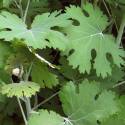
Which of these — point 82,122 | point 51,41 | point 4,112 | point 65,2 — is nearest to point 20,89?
point 51,41

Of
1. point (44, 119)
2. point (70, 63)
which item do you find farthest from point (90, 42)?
point (44, 119)

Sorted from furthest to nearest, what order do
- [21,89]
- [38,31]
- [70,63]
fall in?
[70,63]
[38,31]
[21,89]

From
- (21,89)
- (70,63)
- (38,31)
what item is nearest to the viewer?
(21,89)

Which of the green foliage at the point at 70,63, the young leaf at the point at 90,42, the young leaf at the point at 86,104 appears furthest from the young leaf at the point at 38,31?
the young leaf at the point at 86,104

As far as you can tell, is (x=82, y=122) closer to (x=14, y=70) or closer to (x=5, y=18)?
(x=14, y=70)

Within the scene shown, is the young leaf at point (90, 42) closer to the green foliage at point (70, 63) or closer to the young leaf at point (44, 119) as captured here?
the green foliage at point (70, 63)

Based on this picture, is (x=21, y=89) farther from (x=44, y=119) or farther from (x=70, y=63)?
(x=70, y=63)
